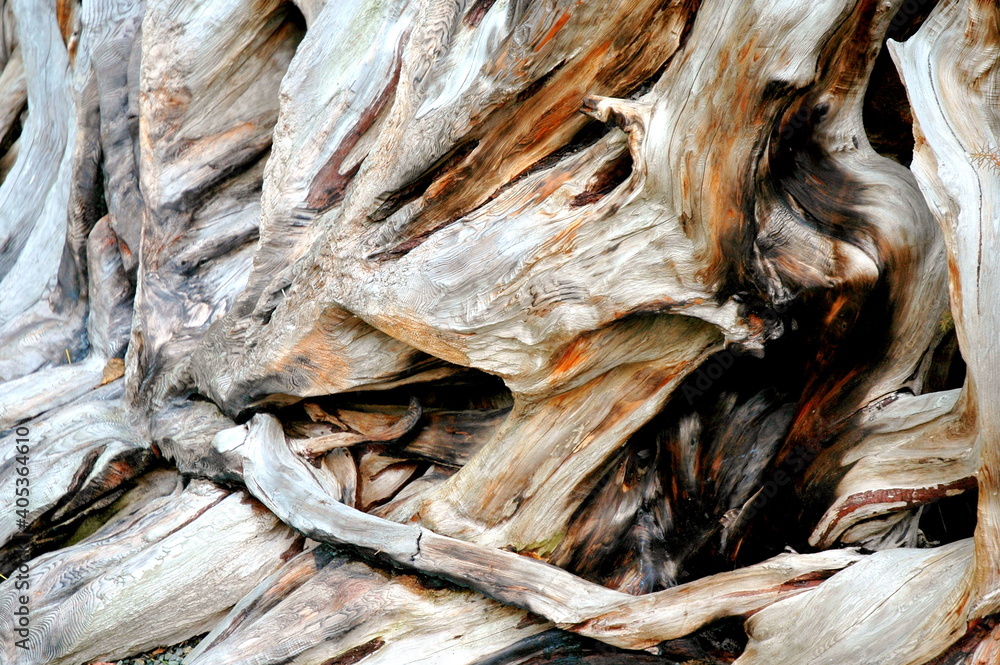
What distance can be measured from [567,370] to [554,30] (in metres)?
1.25

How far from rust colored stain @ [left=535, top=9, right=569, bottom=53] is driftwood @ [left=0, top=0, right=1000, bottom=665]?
3 centimetres

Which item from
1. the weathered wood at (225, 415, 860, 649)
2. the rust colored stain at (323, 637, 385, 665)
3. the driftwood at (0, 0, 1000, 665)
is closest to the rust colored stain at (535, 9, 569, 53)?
the driftwood at (0, 0, 1000, 665)

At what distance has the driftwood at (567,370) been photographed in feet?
7.61

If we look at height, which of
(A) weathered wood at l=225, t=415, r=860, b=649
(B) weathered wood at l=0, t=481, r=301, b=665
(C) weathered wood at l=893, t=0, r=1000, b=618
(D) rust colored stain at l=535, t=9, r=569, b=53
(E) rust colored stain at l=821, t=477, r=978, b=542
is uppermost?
(D) rust colored stain at l=535, t=9, r=569, b=53

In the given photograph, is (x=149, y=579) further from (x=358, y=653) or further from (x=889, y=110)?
(x=889, y=110)

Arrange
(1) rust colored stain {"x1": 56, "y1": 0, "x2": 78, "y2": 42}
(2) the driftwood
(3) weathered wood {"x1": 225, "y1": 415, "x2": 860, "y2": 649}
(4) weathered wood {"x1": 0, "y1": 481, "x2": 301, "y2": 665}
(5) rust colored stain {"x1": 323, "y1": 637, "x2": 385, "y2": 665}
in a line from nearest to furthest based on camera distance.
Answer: (2) the driftwood, (3) weathered wood {"x1": 225, "y1": 415, "x2": 860, "y2": 649}, (5) rust colored stain {"x1": 323, "y1": 637, "x2": 385, "y2": 665}, (4) weathered wood {"x1": 0, "y1": 481, "x2": 301, "y2": 665}, (1) rust colored stain {"x1": 56, "y1": 0, "x2": 78, "y2": 42}

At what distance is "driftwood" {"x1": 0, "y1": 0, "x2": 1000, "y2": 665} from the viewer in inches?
91.4

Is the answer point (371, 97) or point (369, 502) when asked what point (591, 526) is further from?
point (371, 97)

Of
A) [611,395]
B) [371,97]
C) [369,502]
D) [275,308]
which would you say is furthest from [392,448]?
[371,97]

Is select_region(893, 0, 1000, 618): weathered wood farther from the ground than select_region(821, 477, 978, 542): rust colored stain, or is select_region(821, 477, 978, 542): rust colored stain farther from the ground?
select_region(893, 0, 1000, 618): weathered wood

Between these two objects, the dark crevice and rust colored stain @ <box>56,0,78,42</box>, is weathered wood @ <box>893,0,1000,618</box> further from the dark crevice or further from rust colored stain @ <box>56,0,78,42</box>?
rust colored stain @ <box>56,0,78,42</box>

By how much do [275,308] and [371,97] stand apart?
1154mm

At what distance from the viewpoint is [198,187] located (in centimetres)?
435

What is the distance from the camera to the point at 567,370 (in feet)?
9.31
